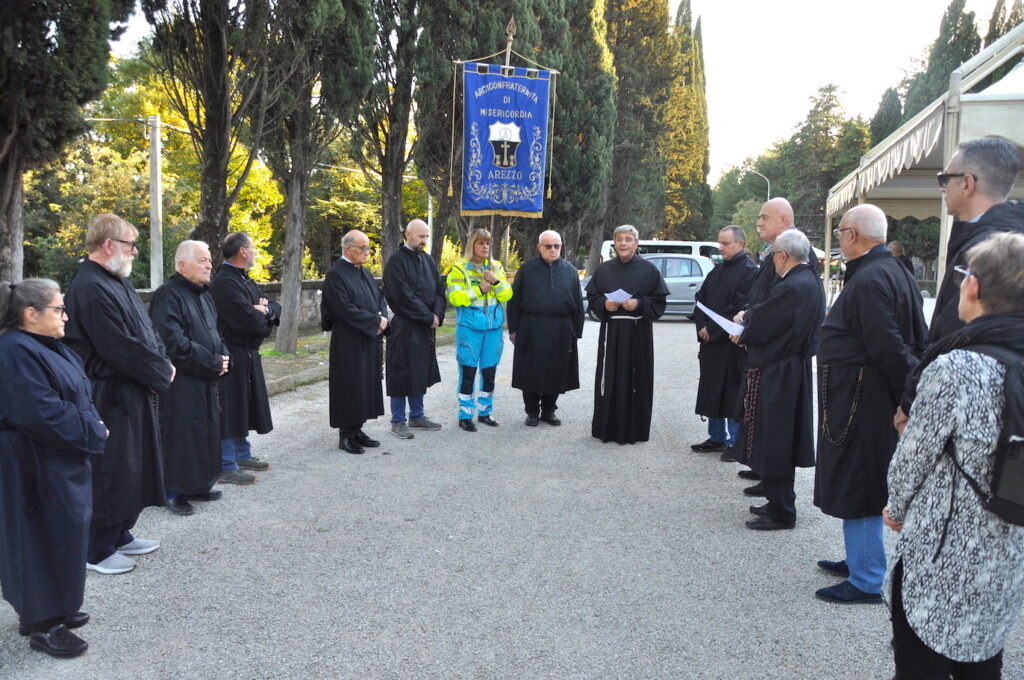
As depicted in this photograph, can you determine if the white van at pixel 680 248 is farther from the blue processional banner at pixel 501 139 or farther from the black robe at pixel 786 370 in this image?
the black robe at pixel 786 370

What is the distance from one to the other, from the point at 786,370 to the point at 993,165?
1827 millimetres

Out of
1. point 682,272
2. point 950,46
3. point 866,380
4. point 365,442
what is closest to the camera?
point 866,380

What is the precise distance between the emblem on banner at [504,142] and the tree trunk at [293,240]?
10.9 feet

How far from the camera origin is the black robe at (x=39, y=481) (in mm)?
3236

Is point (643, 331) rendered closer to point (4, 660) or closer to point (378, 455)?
point (378, 455)

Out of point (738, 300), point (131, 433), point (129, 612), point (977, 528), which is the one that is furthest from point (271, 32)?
point (977, 528)

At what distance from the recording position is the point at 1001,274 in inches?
91.5

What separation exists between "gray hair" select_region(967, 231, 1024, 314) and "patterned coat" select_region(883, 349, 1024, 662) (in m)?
0.18

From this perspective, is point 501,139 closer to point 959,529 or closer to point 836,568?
point 836,568

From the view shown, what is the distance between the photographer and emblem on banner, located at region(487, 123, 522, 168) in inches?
438

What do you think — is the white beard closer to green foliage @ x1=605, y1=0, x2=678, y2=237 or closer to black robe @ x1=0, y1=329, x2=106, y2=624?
black robe @ x1=0, y1=329, x2=106, y2=624

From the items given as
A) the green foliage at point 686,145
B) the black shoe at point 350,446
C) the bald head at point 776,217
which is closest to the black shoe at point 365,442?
the black shoe at point 350,446

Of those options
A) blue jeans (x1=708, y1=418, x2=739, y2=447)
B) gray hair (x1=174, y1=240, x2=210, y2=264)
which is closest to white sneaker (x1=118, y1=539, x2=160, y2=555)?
gray hair (x1=174, y1=240, x2=210, y2=264)

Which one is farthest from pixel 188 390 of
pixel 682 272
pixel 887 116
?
pixel 887 116
